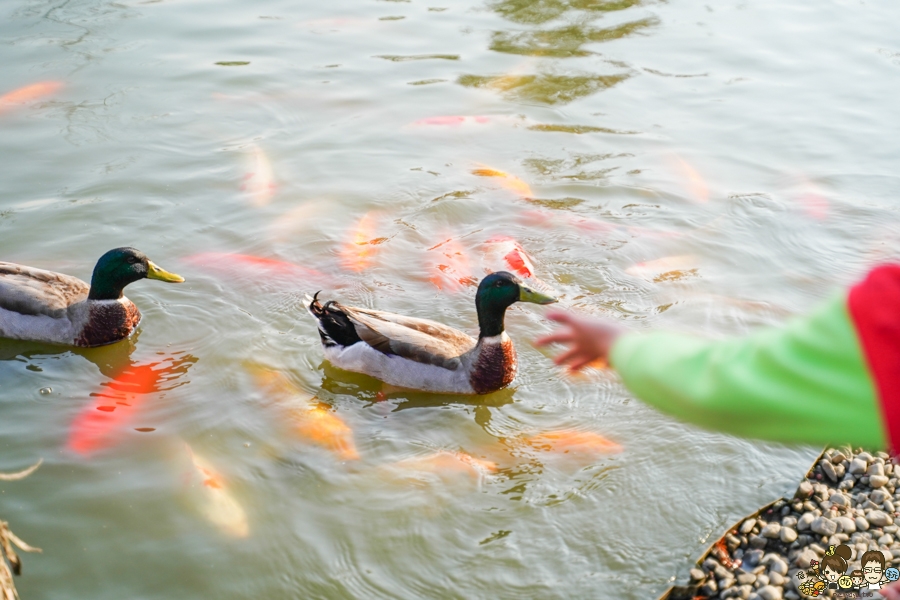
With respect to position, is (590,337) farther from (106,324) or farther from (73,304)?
(73,304)

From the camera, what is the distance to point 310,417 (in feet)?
16.3

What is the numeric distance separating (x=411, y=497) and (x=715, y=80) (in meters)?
7.84

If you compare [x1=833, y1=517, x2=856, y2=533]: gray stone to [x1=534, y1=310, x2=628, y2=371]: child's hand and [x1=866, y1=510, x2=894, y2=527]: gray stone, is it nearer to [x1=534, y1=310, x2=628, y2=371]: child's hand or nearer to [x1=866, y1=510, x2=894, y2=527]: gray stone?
[x1=866, y1=510, x2=894, y2=527]: gray stone

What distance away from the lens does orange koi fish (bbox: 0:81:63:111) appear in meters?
8.70

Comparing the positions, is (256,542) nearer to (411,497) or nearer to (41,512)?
(411,497)

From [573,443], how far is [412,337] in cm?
127

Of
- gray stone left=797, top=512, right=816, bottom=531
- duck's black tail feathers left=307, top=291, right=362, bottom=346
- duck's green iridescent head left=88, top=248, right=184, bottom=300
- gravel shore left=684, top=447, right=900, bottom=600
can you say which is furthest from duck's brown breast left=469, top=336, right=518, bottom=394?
duck's green iridescent head left=88, top=248, right=184, bottom=300

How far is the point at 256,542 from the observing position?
13.4ft

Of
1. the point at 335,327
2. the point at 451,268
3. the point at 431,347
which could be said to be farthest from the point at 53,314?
the point at 451,268

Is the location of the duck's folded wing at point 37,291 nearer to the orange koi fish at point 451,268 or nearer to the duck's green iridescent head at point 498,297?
the orange koi fish at point 451,268

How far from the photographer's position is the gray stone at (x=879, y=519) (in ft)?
13.5

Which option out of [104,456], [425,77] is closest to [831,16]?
[425,77]

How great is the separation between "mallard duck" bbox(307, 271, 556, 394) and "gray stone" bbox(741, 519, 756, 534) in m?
1.76

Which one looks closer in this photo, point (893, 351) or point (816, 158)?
point (893, 351)
